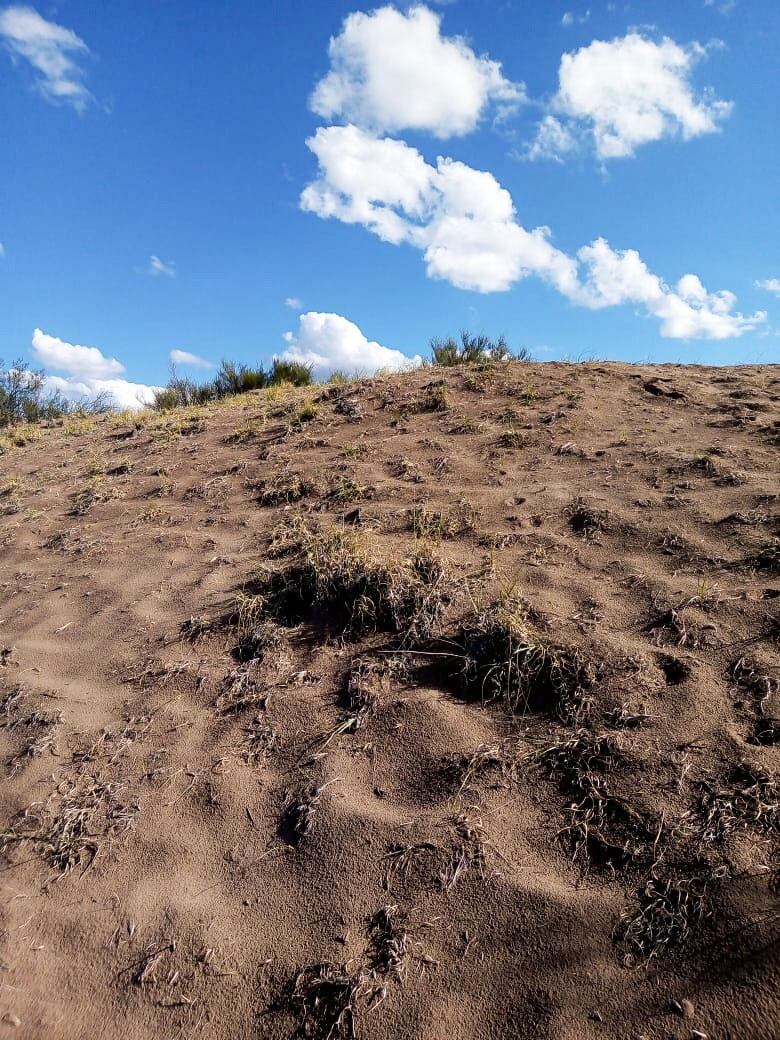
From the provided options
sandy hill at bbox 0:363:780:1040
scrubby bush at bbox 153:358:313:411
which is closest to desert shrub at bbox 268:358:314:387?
scrubby bush at bbox 153:358:313:411

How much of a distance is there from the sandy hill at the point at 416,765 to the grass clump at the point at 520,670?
0.01 meters

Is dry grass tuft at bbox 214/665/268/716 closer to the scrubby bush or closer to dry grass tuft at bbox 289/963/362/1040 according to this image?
dry grass tuft at bbox 289/963/362/1040

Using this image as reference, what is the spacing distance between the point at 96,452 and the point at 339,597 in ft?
17.2

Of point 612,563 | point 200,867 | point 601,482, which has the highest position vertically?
point 601,482

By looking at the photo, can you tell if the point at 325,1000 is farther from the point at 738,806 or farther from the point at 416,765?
the point at 738,806

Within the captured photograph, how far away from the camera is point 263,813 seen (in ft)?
7.55

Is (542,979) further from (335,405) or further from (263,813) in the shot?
(335,405)

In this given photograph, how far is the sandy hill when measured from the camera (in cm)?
171

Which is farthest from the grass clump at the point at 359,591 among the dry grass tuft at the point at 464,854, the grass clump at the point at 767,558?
the grass clump at the point at 767,558

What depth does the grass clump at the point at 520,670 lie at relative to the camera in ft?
7.99

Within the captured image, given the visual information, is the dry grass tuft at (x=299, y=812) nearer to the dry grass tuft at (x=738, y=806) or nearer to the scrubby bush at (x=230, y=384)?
the dry grass tuft at (x=738, y=806)

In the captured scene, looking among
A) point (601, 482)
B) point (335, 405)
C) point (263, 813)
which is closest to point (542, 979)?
point (263, 813)

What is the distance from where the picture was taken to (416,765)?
7.72 feet

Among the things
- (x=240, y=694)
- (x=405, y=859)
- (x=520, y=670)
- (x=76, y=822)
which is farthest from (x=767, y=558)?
(x=76, y=822)
